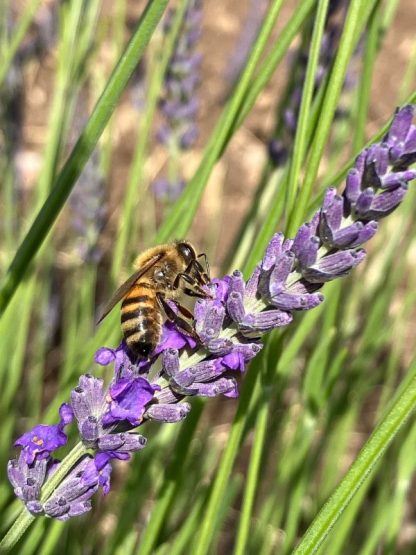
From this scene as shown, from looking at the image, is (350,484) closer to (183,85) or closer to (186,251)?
(186,251)

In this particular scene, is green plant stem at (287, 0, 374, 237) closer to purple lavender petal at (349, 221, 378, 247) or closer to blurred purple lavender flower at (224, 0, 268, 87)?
purple lavender petal at (349, 221, 378, 247)

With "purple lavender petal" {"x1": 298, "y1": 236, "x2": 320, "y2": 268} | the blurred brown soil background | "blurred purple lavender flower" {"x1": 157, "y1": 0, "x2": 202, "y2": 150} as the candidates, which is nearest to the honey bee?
"purple lavender petal" {"x1": 298, "y1": 236, "x2": 320, "y2": 268}

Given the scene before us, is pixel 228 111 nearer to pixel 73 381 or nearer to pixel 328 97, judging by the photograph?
pixel 328 97

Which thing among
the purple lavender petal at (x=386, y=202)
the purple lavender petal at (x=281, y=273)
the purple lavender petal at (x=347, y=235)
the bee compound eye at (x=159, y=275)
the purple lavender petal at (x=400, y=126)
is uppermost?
the purple lavender petal at (x=400, y=126)

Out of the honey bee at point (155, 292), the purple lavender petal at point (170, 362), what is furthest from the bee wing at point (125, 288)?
the purple lavender petal at point (170, 362)

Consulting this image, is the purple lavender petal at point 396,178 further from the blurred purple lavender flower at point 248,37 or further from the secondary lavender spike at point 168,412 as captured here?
the blurred purple lavender flower at point 248,37

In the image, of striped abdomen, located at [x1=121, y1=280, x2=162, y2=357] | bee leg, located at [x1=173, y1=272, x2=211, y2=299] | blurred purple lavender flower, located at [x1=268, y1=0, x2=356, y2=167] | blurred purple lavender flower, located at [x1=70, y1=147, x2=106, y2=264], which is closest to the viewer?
striped abdomen, located at [x1=121, y1=280, x2=162, y2=357]

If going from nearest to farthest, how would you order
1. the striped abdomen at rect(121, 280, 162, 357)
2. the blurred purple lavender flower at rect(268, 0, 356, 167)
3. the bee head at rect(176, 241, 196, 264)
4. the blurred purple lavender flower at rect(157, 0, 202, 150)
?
the striped abdomen at rect(121, 280, 162, 357)
the bee head at rect(176, 241, 196, 264)
the blurred purple lavender flower at rect(268, 0, 356, 167)
the blurred purple lavender flower at rect(157, 0, 202, 150)
